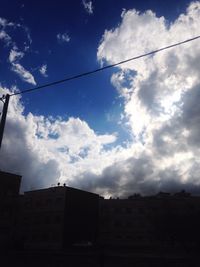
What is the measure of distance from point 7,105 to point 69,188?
53.0 metres

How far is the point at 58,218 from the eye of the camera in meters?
63.5

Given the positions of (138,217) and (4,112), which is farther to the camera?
(138,217)

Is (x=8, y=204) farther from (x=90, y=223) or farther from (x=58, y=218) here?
(x=90, y=223)

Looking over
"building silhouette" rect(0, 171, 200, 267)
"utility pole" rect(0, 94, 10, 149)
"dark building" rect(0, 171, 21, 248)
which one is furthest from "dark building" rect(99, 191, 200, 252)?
"utility pole" rect(0, 94, 10, 149)

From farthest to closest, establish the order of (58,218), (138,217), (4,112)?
(138,217) < (58,218) < (4,112)

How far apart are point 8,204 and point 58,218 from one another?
10.6 metres

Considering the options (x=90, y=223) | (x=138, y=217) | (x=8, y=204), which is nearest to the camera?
(x=8, y=204)

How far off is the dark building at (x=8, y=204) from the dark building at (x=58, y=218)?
321 cm

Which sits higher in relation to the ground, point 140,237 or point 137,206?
point 137,206

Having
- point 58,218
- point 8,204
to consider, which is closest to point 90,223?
point 58,218

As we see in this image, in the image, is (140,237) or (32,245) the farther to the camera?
(140,237)

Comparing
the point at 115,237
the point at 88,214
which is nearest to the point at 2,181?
the point at 88,214

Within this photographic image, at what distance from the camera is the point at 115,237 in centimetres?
7700

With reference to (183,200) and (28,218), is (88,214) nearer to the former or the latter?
(28,218)
